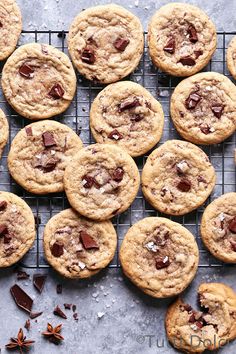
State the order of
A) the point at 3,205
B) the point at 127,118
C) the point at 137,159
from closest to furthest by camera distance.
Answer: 1. the point at 3,205
2. the point at 127,118
3. the point at 137,159

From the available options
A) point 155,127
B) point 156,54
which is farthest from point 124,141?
point 156,54

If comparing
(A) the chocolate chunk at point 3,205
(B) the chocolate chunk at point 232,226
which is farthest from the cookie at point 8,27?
(B) the chocolate chunk at point 232,226

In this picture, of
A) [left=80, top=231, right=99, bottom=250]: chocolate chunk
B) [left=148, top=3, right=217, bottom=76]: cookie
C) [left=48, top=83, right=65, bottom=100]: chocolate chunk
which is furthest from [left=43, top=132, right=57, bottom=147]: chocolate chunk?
[left=148, top=3, right=217, bottom=76]: cookie

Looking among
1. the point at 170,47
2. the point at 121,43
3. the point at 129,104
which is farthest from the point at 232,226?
the point at 121,43

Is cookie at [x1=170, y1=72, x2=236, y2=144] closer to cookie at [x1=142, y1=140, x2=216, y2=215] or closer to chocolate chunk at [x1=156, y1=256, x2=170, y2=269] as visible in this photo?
cookie at [x1=142, y1=140, x2=216, y2=215]

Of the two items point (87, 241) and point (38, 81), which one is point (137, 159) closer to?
point (87, 241)

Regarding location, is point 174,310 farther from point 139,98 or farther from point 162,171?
point 139,98
